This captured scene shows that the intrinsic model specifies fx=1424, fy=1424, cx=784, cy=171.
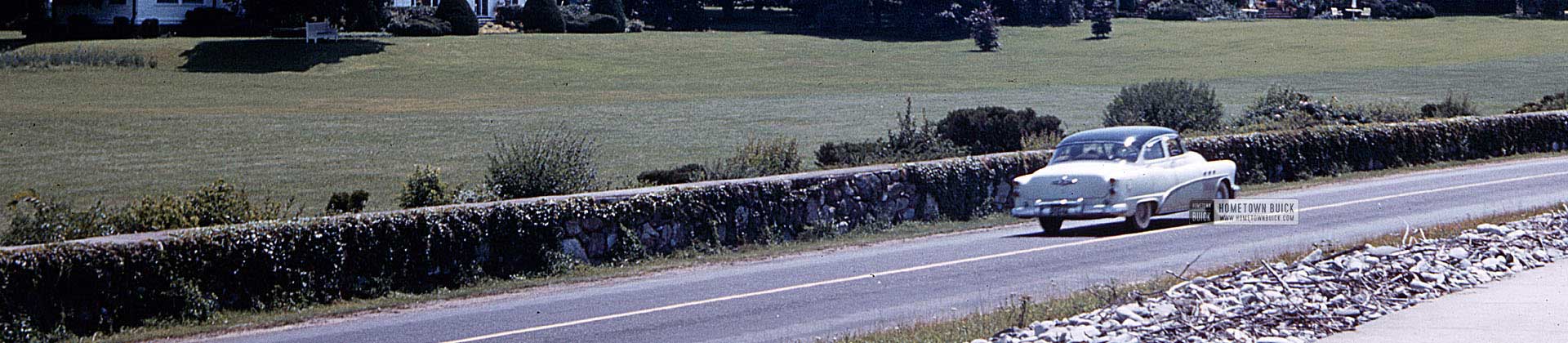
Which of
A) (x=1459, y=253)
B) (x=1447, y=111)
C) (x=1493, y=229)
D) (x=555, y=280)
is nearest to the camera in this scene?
(x=1459, y=253)

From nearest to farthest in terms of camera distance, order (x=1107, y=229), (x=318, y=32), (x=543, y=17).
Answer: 1. (x=1107, y=229)
2. (x=318, y=32)
3. (x=543, y=17)

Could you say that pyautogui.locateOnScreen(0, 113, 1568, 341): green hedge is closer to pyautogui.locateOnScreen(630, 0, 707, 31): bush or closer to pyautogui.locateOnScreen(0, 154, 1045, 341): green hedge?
pyautogui.locateOnScreen(0, 154, 1045, 341): green hedge

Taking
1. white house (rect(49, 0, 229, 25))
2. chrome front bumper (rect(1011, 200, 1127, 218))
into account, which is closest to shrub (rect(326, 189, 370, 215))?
chrome front bumper (rect(1011, 200, 1127, 218))

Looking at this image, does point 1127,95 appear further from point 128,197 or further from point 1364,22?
point 1364,22

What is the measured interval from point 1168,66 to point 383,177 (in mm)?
43329

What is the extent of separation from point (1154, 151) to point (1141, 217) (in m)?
1.01

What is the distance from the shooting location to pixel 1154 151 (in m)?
19.1

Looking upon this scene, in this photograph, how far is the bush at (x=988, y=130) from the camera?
2822 cm

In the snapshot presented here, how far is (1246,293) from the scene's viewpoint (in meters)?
11.6

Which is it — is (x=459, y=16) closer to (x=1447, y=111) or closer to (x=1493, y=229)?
(x=1447, y=111)

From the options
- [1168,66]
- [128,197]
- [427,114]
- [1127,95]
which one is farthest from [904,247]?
[1168,66]

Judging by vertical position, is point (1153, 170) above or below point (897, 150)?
above

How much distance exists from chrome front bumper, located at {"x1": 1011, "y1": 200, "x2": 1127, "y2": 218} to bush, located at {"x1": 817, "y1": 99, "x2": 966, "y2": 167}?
453 centimetres

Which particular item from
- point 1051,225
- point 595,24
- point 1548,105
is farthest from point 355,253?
point 595,24
